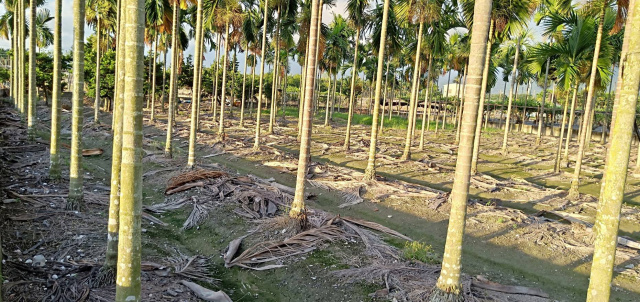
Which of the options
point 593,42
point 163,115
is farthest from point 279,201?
point 163,115

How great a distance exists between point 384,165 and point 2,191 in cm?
1589

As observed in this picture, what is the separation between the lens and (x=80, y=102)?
9219 mm

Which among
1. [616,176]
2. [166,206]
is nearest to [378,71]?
[166,206]

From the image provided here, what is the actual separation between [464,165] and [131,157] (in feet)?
15.1

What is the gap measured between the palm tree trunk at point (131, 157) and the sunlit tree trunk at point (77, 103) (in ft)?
18.8

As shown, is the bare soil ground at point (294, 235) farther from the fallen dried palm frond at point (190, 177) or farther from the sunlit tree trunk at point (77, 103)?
the sunlit tree trunk at point (77, 103)

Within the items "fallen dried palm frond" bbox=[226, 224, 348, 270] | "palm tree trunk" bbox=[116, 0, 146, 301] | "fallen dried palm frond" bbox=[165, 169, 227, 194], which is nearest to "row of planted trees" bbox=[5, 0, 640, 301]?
"palm tree trunk" bbox=[116, 0, 146, 301]

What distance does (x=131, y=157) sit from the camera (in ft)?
13.8

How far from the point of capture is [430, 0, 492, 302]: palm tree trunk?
5762 mm

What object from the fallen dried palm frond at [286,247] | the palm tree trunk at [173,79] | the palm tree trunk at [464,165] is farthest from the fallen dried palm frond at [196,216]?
the palm tree trunk at [464,165]

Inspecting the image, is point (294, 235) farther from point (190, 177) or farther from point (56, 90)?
point (56, 90)

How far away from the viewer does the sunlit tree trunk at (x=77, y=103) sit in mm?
8898

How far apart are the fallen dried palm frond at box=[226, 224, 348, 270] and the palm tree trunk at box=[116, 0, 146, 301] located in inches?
155

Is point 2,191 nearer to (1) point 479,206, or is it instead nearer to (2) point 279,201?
(2) point 279,201
